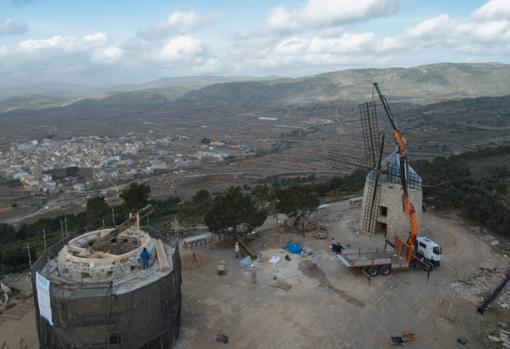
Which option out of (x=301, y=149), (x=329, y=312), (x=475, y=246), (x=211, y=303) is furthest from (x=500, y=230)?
(x=301, y=149)

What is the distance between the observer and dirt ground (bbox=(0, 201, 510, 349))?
16.9 meters

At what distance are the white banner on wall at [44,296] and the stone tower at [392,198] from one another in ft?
68.8

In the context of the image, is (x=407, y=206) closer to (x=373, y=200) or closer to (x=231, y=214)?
(x=373, y=200)

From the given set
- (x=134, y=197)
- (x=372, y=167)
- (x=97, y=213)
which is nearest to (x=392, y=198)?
(x=372, y=167)

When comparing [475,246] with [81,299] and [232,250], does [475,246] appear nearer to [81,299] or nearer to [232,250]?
[232,250]

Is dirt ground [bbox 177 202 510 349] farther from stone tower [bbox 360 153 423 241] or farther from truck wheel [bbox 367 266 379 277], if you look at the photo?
stone tower [bbox 360 153 423 241]

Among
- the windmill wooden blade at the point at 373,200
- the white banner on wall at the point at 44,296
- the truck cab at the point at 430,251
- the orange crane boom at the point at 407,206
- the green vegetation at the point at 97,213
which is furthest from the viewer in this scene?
the green vegetation at the point at 97,213

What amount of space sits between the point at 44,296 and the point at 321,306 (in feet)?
40.1

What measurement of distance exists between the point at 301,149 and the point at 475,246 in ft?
265

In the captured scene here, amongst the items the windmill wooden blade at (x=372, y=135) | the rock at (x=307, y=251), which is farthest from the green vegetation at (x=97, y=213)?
the windmill wooden blade at (x=372, y=135)

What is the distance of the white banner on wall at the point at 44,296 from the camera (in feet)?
46.1

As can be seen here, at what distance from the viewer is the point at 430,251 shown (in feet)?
76.1

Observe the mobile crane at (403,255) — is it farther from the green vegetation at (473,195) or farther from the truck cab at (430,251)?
the green vegetation at (473,195)

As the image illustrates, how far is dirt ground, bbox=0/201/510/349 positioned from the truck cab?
25.2 inches
